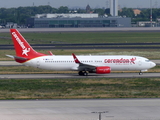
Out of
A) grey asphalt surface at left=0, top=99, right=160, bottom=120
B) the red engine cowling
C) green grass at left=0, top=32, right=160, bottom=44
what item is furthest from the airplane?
green grass at left=0, top=32, right=160, bottom=44

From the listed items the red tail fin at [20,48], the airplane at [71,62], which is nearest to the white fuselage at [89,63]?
the airplane at [71,62]

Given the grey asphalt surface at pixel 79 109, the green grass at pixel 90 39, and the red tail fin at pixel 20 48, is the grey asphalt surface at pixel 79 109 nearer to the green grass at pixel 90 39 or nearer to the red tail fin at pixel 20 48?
the red tail fin at pixel 20 48

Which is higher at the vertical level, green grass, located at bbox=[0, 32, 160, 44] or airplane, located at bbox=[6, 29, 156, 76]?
airplane, located at bbox=[6, 29, 156, 76]

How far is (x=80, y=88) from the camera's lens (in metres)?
44.8

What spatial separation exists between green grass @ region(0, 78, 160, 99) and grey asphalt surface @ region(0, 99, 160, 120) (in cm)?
336

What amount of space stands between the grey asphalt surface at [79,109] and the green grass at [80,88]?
3.36 m

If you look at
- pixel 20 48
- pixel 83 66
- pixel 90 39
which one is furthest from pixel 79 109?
pixel 90 39

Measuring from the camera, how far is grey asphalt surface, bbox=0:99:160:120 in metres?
30.1

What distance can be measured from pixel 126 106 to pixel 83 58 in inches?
967

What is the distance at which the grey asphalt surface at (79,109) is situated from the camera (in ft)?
98.7

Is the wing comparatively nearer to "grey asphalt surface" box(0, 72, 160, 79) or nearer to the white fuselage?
the white fuselage

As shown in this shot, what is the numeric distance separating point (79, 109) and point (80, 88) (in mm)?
12123

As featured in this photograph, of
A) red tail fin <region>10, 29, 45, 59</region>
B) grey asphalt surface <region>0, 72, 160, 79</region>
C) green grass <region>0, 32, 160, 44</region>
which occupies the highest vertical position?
red tail fin <region>10, 29, 45, 59</region>

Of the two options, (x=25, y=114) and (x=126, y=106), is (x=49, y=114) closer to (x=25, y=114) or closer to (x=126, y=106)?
(x=25, y=114)
